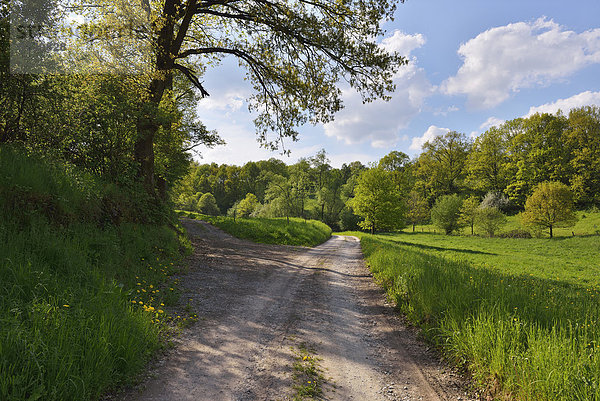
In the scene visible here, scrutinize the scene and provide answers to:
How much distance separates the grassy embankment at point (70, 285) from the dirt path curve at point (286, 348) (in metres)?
0.55

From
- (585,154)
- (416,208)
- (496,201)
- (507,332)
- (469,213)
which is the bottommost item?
(507,332)

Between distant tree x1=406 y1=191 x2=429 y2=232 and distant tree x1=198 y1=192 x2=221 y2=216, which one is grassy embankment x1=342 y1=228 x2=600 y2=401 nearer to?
distant tree x1=406 y1=191 x2=429 y2=232

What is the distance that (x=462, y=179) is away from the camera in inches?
2420

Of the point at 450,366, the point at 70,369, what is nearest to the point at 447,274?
the point at 450,366

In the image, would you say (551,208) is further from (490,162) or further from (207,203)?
(207,203)

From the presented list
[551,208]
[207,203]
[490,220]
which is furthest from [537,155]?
[207,203]

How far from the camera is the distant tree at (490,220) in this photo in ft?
127

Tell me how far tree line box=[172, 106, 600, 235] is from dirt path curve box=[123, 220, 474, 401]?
80.9 ft

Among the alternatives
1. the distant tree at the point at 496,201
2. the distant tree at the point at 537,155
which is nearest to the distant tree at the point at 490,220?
the distant tree at the point at 496,201

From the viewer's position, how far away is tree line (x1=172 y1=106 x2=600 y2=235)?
37.3 meters

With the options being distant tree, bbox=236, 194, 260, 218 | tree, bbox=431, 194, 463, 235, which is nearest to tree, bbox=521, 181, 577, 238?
tree, bbox=431, 194, 463, 235

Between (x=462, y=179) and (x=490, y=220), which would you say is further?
(x=462, y=179)

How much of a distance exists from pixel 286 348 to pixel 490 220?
149 feet

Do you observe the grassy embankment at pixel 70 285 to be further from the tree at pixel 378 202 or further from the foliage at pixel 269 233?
the tree at pixel 378 202
